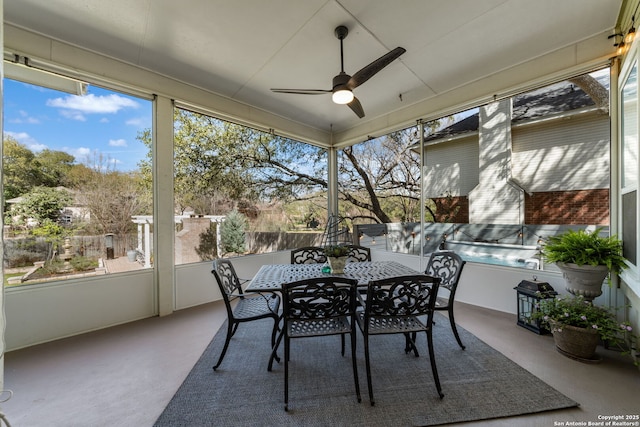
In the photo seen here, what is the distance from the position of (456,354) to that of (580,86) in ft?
10.9

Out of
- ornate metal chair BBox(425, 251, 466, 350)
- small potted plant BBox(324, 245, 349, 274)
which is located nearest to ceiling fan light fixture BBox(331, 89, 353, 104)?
small potted plant BBox(324, 245, 349, 274)

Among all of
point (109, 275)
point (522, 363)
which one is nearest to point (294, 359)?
point (522, 363)

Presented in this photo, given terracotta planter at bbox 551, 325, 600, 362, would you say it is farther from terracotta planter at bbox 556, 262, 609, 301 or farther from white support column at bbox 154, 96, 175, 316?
white support column at bbox 154, 96, 175, 316

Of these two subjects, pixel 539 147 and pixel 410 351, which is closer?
pixel 410 351

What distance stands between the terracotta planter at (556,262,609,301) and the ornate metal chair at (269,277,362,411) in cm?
218

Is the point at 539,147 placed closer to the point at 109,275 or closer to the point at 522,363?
the point at 522,363

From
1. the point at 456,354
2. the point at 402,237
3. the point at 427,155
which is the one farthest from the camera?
the point at 402,237

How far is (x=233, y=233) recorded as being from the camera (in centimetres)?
402

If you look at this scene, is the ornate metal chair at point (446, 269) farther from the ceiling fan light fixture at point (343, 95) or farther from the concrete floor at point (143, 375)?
the ceiling fan light fixture at point (343, 95)

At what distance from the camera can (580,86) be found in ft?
9.10

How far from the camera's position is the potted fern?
84.7 inches

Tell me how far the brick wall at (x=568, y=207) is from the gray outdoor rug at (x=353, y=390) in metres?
1.84

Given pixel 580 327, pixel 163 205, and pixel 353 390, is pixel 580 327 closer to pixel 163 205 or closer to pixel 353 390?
pixel 353 390

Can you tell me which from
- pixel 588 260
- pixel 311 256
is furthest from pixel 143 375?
pixel 588 260
